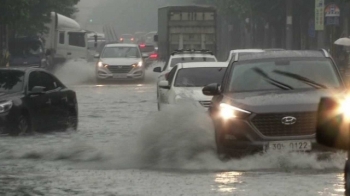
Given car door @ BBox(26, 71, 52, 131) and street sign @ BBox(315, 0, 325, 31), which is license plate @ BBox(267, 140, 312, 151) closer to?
→ car door @ BBox(26, 71, 52, 131)

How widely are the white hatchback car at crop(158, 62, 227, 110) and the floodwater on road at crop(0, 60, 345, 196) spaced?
5.89 feet

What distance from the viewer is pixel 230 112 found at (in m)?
13.7

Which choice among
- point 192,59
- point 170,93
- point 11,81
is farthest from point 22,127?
point 192,59

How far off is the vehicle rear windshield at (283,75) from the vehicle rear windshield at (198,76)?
658 cm

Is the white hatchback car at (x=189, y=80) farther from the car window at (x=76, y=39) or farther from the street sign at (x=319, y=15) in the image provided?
the car window at (x=76, y=39)

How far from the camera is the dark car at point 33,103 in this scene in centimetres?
1894

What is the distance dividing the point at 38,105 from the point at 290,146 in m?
7.55

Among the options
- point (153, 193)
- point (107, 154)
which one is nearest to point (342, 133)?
point (153, 193)

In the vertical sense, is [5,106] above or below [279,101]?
below

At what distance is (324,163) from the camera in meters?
13.3

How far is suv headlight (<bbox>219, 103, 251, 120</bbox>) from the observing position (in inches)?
532

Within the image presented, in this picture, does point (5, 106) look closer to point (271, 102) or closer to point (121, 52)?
point (271, 102)

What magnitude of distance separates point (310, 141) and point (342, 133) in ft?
24.2

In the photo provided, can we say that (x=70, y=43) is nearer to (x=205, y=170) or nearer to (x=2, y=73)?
(x=2, y=73)
